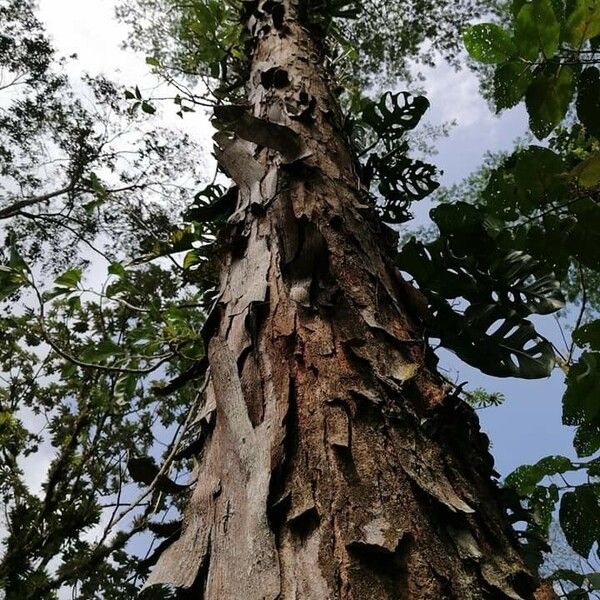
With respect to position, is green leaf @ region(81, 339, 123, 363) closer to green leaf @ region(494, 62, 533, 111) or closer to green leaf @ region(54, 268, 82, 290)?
green leaf @ region(54, 268, 82, 290)

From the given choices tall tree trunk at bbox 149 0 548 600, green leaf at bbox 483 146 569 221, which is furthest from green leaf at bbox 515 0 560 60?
tall tree trunk at bbox 149 0 548 600

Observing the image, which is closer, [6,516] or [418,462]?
[418,462]

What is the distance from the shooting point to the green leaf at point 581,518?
99cm

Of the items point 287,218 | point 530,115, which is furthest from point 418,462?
point 530,115

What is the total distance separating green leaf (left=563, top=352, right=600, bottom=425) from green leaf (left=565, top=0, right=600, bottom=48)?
1.77 feet

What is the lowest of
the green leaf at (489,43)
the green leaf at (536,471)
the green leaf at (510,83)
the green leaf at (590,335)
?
the green leaf at (536,471)

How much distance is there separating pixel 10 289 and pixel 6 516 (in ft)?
6.61

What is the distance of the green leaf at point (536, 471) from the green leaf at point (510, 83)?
735 mm

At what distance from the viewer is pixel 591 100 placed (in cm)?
93

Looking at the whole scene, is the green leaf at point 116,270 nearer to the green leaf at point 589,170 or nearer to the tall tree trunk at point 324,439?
the tall tree trunk at point 324,439

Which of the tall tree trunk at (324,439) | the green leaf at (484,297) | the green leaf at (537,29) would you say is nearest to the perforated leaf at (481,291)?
the green leaf at (484,297)

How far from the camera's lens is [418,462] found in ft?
2.16

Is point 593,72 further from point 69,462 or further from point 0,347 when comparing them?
point 0,347

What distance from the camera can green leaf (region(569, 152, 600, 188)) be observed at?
862 millimetres
